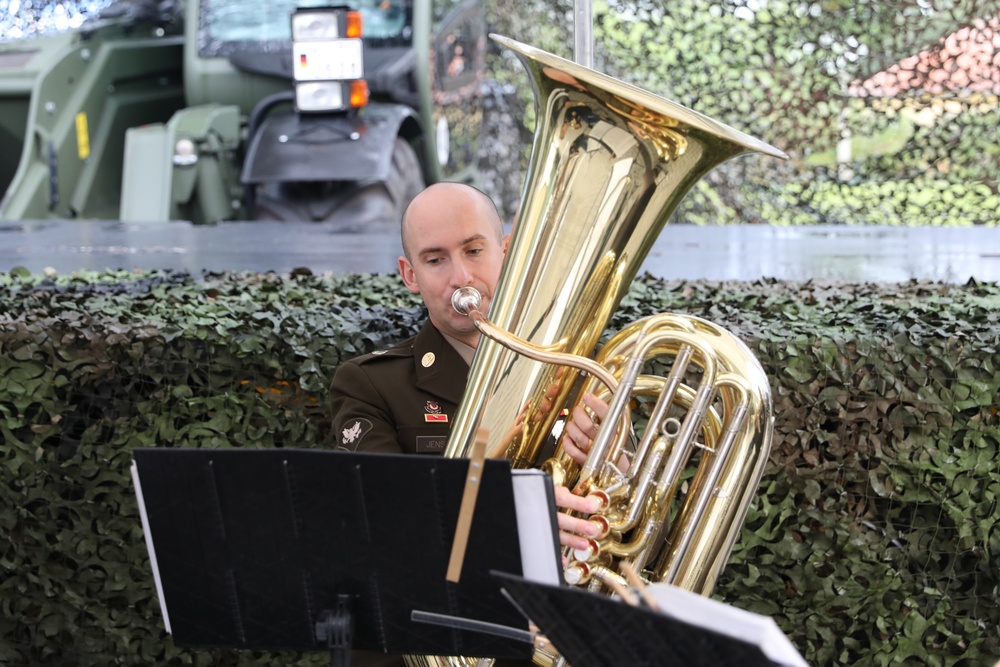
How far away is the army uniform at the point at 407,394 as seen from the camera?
2.13m

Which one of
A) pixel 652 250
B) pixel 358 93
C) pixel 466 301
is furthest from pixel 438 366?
pixel 358 93

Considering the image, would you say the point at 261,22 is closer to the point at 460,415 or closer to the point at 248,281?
the point at 248,281

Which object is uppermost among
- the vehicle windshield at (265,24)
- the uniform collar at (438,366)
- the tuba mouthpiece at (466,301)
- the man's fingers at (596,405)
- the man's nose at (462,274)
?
the tuba mouthpiece at (466,301)

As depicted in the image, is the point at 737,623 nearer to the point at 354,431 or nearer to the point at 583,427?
the point at 583,427

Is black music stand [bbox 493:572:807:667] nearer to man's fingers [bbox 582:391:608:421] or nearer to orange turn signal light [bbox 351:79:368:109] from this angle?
man's fingers [bbox 582:391:608:421]

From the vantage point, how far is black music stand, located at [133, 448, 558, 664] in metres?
1.56

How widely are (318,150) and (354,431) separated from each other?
4323 millimetres

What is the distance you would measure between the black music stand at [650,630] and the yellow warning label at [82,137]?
710cm

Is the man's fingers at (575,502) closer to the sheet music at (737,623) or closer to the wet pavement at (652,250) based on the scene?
the sheet music at (737,623)

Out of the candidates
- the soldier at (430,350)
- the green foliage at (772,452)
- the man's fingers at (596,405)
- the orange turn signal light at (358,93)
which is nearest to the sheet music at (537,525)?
the man's fingers at (596,405)

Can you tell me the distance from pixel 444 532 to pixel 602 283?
0.48 meters

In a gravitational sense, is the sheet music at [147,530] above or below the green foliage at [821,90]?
above

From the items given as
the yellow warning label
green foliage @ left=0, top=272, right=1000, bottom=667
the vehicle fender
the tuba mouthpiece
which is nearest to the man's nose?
the tuba mouthpiece

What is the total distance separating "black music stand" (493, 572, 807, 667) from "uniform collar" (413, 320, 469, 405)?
31.6 inches
